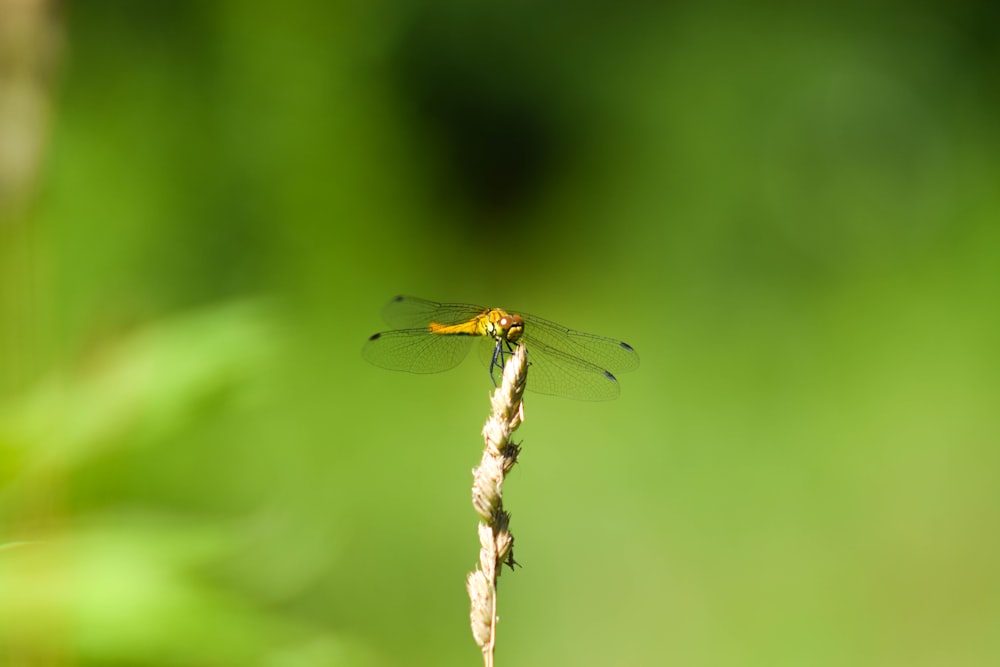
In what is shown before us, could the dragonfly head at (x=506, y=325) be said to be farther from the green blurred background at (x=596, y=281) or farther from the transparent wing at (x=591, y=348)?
the green blurred background at (x=596, y=281)

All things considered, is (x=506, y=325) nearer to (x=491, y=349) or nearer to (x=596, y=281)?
(x=491, y=349)

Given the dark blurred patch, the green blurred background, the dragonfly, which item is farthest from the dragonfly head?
the dark blurred patch

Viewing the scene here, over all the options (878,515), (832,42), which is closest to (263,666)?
(878,515)

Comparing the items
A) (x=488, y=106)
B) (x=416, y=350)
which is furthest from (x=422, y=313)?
(x=488, y=106)

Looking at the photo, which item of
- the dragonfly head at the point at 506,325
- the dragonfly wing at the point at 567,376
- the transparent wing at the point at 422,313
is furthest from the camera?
the transparent wing at the point at 422,313

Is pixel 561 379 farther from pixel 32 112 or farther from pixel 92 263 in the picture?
pixel 92 263

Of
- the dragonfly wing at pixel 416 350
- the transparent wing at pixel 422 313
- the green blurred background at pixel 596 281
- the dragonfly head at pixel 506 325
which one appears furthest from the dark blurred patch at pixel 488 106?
the dragonfly head at pixel 506 325
